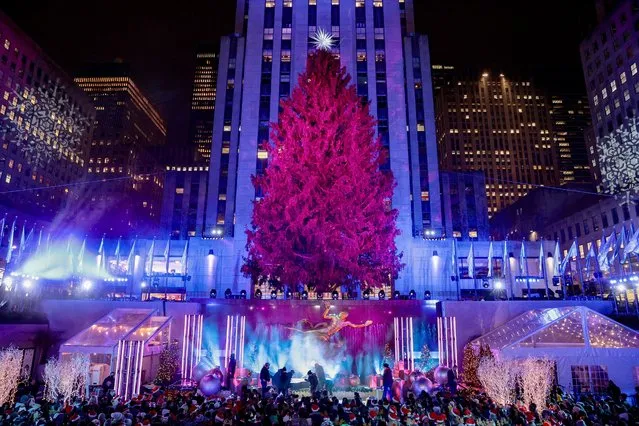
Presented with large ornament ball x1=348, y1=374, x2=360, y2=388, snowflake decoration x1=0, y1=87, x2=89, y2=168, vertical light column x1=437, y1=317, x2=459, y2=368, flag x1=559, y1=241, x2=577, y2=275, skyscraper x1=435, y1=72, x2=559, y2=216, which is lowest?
large ornament ball x1=348, y1=374, x2=360, y2=388

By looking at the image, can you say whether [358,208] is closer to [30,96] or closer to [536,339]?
[536,339]

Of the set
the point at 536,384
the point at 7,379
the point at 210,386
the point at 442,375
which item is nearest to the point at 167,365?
the point at 210,386

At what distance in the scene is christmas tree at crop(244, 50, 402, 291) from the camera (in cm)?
2795

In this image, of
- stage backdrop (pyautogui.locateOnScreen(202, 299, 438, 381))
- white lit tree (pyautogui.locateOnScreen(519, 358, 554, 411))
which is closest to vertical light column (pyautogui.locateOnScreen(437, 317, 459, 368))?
stage backdrop (pyautogui.locateOnScreen(202, 299, 438, 381))

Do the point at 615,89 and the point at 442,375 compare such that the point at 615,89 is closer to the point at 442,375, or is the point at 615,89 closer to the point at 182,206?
the point at 442,375

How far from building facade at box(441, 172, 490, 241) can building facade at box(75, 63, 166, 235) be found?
61.8 metres

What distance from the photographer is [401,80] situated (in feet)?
157

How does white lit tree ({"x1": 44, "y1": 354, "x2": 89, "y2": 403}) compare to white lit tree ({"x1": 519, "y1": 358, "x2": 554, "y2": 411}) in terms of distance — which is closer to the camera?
white lit tree ({"x1": 519, "y1": 358, "x2": 554, "y2": 411})

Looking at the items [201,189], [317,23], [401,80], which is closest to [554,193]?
[401,80]

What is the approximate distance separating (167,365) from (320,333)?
8.42m

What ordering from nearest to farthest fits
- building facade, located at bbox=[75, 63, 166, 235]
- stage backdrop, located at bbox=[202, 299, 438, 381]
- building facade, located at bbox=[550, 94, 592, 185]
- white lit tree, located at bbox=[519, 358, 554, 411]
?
white lit tree, located at bbox=[519, 358, 554, 411] < stage backdrop, located at bbox=[202, 299, 438, 381] < building facade, located at bbox=[75, 63, 166, 235] < building facade, located at bbox=[550, 94, 592, 185]

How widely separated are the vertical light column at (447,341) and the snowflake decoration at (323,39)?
34370mm

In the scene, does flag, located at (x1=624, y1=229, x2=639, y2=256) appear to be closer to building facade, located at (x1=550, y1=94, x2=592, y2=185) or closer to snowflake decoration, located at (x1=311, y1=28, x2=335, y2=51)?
snowflake decoration, located at (x1=311, y1=28, x2=335, y2=51)

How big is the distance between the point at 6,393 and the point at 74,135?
312 ft
